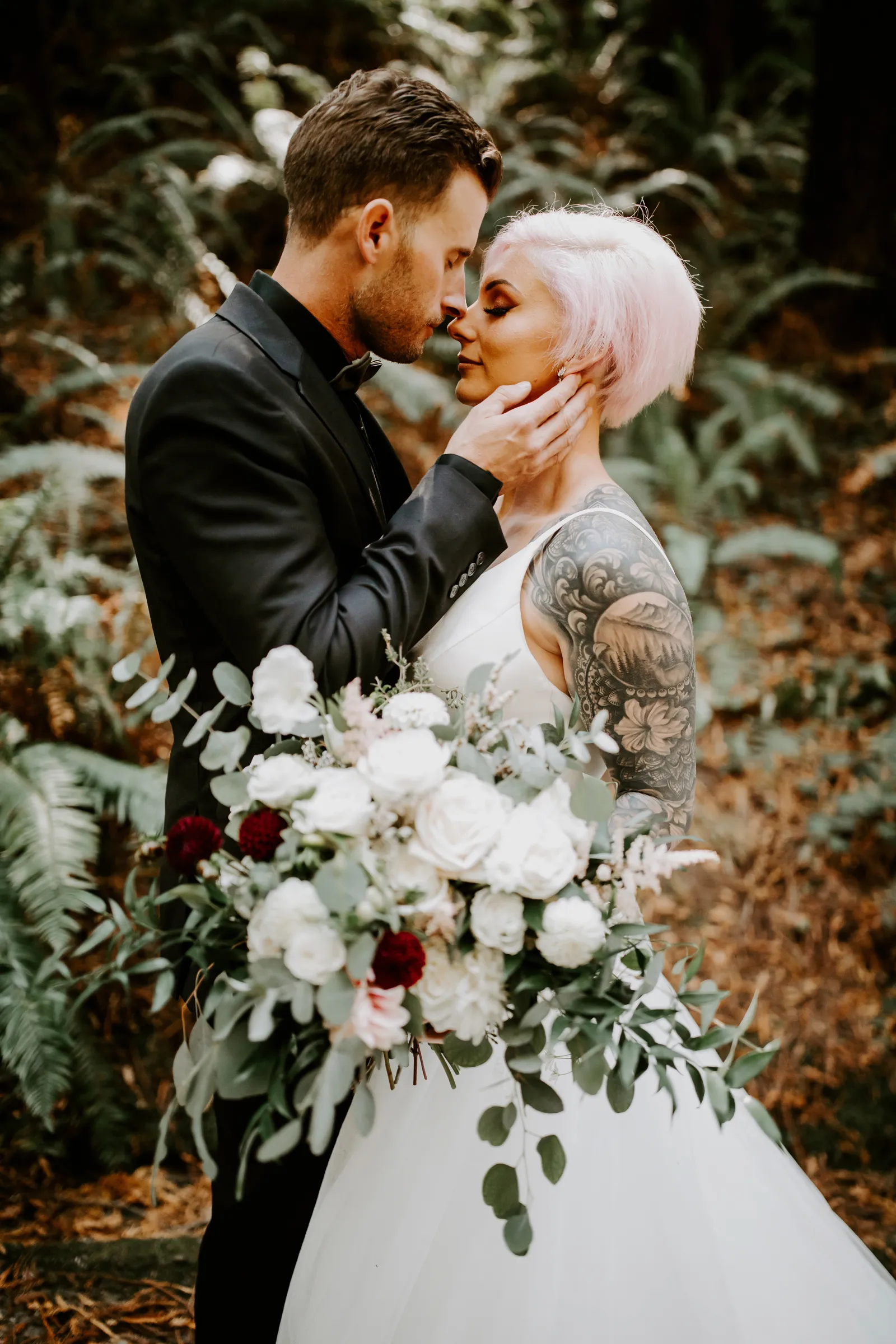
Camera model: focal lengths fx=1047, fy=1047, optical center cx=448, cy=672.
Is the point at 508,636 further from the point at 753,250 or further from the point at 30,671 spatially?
the point at 753,250

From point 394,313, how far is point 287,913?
1463mm

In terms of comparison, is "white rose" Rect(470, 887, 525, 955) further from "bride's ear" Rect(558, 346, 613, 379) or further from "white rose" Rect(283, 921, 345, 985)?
"bride's ear" Rect(558, 346, 613, 379)

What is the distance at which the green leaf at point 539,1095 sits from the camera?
153 centimetres

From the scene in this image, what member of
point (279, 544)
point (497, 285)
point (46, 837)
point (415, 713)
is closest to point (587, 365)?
point (497, 285)

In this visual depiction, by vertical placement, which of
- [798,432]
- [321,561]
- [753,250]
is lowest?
[798,432]

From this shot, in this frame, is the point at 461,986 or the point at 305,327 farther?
the point at 305,327

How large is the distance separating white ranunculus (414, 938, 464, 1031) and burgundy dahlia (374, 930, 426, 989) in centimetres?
8

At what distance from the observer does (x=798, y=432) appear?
638 cm

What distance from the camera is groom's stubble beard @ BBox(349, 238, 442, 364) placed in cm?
228

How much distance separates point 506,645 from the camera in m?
2.28

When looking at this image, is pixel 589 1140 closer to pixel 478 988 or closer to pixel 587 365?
pixel 478 988

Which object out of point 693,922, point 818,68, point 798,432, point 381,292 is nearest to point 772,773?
point 693,922

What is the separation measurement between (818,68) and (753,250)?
4.01 ft

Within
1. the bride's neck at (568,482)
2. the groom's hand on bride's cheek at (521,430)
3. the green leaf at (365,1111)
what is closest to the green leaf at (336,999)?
the green leaf at (365,1111)
